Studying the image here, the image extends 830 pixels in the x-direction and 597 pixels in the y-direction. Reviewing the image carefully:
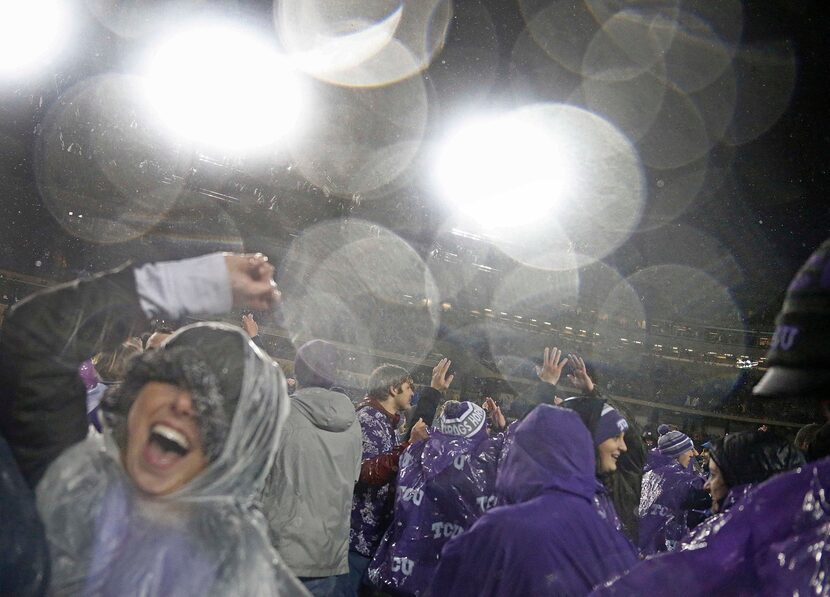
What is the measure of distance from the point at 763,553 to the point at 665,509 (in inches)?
168

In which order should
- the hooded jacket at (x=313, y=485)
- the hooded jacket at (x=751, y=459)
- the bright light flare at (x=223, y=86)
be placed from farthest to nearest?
the bright light flare at (x=223, y=86) → the hooded jacket at (x=313, y=485) → the hooded jacket at (x=751, y=459)

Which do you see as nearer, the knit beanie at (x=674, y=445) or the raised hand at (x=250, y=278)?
the raised hand at (x=250, y=278)

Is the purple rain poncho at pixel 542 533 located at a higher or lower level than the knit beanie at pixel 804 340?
lower

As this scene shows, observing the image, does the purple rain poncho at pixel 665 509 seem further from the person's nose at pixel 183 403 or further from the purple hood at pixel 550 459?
the person's nose at pixel 183 403

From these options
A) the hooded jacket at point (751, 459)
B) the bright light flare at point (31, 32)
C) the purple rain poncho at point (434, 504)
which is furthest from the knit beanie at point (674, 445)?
the bright light flare at point (31, 32)

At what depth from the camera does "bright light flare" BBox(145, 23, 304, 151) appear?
912 cm

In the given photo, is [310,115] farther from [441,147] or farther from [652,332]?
[652,332]

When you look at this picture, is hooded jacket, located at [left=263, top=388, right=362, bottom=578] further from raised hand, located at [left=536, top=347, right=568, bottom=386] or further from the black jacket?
the black jacket


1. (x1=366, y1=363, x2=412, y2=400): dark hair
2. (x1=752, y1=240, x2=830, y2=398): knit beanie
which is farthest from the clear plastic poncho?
(x1=366, y1=363, x2=412, y2=400): dark hair

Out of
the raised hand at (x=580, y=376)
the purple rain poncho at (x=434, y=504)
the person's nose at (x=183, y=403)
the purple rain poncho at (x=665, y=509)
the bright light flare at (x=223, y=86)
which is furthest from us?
the bright light flare at (x=223, y=86)

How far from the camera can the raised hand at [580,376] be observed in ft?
11.6

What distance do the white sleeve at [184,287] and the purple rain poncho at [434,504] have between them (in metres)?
2.69

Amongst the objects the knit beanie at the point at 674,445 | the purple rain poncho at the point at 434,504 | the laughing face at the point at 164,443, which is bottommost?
the knit beanie at the point at 674,445

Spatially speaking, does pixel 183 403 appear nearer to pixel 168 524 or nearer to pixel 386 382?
pixel 168 524
